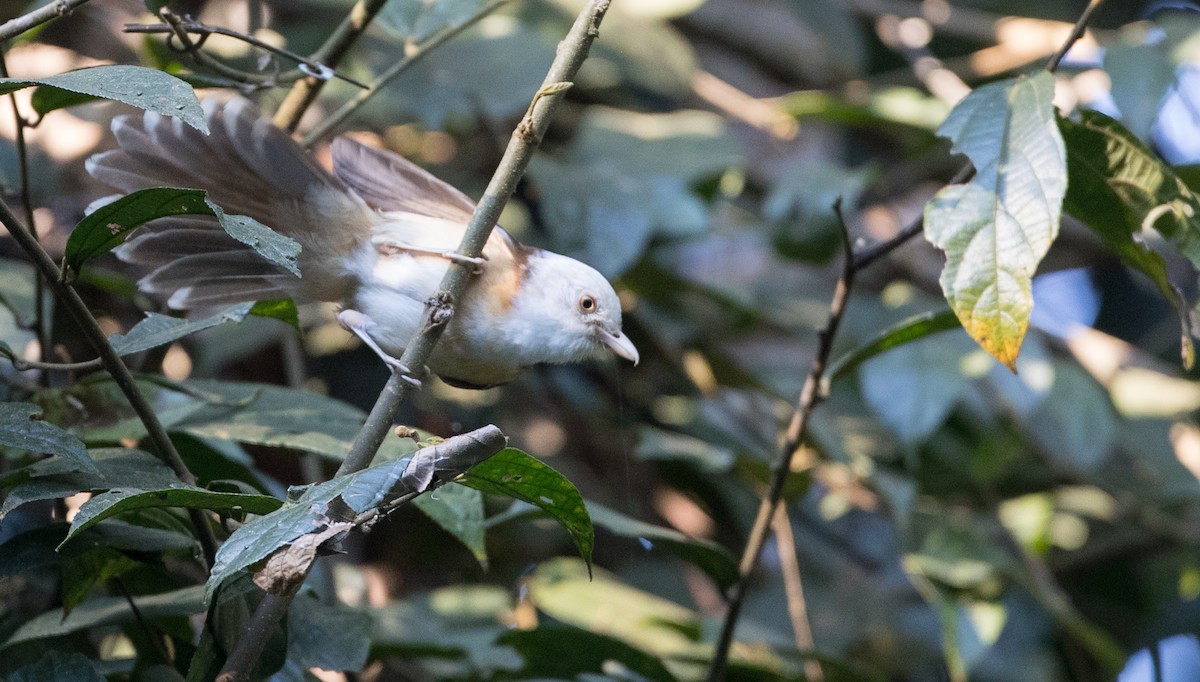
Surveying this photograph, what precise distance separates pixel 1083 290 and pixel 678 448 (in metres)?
3.16

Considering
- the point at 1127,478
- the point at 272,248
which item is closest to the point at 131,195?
the point at 272,248

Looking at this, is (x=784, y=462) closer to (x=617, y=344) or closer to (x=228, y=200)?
(x=617, y=344)

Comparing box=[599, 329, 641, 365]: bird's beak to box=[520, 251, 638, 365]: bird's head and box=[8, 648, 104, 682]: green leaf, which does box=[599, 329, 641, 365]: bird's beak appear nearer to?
box=[520, 251, 638, 365]: bird's head

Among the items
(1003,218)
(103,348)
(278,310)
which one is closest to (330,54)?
(278,310)

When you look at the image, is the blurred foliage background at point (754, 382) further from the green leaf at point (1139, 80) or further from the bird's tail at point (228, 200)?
the bird's tail at point (228, 200)

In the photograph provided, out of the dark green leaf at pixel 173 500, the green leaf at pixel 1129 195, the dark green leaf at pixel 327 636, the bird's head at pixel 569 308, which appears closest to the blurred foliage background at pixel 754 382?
the bird's head at pixel 569 308

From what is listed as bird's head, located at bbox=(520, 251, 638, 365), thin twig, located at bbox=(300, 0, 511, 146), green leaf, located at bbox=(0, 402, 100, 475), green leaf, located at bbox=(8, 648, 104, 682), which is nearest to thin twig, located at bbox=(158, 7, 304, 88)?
thin twig, located at bbox=(300, 0, 511, 146)

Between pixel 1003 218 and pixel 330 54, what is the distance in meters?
1.19

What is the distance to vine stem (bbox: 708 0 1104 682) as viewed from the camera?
165cm

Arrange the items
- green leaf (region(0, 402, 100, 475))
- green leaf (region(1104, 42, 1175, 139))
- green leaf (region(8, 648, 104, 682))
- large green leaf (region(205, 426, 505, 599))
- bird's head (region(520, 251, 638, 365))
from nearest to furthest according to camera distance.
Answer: large green leaf (region(205, 426, 505, 599)) → green leaf (region(0, 402, 100, 475)) → green leaf (region(8, 648, 104, 682)) → bird's head (region(520, 251, 638, 365)) → green leaf (region(1104, 42, 1175, 139))

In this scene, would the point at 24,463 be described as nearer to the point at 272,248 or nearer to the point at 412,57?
the point at 272,248

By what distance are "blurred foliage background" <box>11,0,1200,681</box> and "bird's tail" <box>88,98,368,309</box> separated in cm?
48

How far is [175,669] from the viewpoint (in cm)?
157

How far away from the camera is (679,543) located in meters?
1.92
